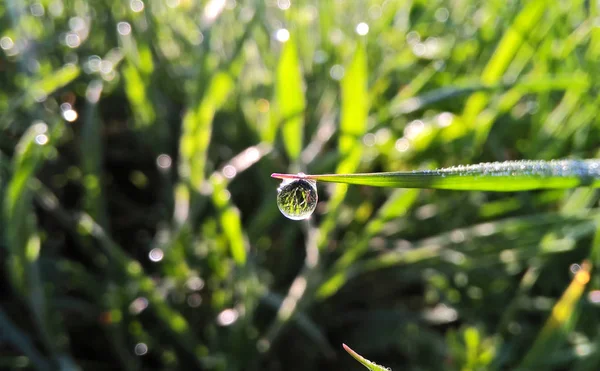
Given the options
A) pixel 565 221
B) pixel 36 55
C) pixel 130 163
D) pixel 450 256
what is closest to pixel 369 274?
pixel 450 256

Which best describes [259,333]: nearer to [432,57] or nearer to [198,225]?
[198,225]

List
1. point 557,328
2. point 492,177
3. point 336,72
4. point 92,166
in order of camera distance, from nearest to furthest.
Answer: point 492,177
point 557,328
point 92,166
point 336,72

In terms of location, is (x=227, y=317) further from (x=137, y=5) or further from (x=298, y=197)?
(x=137, y=5)

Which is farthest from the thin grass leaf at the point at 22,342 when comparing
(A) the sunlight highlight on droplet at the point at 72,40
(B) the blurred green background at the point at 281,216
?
(A) the sunlight highlight on droplet at the point at 72,40

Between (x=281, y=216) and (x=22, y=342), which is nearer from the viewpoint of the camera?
(x=22, y=342)

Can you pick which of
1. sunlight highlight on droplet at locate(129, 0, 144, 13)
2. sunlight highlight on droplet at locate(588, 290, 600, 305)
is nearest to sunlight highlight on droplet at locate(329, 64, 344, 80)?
sunlight highlight on droplet at locate(129, 0, 144, 13)

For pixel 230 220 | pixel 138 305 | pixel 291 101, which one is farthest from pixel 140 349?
pixel 291 101
